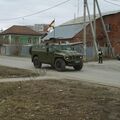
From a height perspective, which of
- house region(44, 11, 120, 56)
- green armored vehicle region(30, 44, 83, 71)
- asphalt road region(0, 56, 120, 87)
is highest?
house region(44, 11, 120, 56)

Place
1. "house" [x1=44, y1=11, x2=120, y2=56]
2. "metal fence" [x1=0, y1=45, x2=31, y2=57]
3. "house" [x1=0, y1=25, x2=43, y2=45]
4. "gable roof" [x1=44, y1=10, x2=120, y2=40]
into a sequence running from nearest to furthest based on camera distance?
"house" [x1=44, y1=11, x2=120, y2=56] < "gable roof" [x1=44, y1=10, x2=120, y2=40] < "metal fence" [x1=0, y1=45, x2=31, y2=57] < "house" [x1=0, y1=25, x2=43, y2=45]

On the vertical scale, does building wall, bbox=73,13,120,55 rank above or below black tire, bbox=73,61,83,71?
above

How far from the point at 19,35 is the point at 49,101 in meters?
93.6

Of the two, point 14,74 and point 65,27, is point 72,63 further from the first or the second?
point 65,27

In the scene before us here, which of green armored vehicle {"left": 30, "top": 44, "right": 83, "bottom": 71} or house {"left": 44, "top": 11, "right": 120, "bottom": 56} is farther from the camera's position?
house {"left": 44, "top": 11, "right": 120, "bottom": 56}

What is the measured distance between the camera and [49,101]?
11867 mm

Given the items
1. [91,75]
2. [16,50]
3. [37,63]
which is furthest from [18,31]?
[91,75]

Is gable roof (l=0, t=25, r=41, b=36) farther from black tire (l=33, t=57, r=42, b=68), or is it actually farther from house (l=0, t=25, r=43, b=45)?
black tire (l=33, t=57, r=42, b=68)

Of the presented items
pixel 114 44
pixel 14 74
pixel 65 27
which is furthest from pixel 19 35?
pixel 14 74

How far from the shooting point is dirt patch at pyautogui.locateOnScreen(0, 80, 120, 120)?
979 centimetres

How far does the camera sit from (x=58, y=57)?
2797 cm

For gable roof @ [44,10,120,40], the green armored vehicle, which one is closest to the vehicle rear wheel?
the green armored vehicle

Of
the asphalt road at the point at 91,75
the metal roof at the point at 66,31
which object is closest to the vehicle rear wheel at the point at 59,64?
the asphalt road at the point at 91,75

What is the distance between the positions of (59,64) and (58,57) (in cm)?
61
